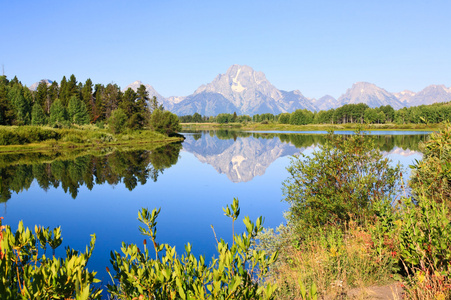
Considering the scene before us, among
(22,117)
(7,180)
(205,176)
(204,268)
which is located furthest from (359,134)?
(22,117)

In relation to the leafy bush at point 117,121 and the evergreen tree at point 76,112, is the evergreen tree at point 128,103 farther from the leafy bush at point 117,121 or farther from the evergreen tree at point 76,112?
the evergreen tree at point 76,112

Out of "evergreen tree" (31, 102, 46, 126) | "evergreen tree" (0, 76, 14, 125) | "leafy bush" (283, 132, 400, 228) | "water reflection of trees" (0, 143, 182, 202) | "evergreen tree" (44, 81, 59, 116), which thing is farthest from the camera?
"evergreen tree" (44, 81, 59, 116)

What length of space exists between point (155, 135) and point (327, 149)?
81101 millimetres

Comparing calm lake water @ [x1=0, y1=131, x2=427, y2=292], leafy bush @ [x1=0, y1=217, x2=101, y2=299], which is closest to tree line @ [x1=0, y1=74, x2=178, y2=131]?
calm lake water @ [x1=0, y1=131, x2=427, y2=292]

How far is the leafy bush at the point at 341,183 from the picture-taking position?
1212 centimetres

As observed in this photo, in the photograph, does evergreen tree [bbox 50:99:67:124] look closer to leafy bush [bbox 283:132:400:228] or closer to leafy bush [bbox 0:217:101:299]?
leafy bush [bbox 283:132:400:228]

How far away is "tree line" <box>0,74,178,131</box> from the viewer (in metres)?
80.6

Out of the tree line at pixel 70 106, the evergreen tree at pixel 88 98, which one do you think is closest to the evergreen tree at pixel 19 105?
the tree line at pixel 70 106

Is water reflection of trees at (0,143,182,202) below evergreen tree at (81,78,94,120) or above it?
below

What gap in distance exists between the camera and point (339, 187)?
1275cm

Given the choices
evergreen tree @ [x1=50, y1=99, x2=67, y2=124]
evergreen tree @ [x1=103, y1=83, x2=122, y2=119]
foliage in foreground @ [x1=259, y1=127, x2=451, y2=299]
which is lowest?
foliage in foreground @ [x1=259, y1=127, x2=451, y2=299]

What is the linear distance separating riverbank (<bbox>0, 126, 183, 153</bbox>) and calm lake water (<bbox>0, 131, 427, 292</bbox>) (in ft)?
40.5

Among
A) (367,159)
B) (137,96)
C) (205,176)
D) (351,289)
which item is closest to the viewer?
(351,289)

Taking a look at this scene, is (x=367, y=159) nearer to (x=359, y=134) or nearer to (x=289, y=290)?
(x=359, y=134)
